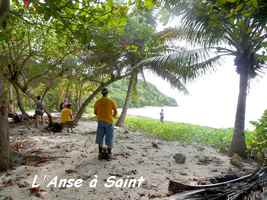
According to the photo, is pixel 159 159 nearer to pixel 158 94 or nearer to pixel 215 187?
pixel 215 187

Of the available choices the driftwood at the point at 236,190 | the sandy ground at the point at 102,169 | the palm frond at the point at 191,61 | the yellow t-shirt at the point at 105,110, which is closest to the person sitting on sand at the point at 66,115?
the sandy ground at the point at 102,169

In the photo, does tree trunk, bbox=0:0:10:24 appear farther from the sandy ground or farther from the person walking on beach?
the person walking on beach

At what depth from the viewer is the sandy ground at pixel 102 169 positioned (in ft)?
14.6

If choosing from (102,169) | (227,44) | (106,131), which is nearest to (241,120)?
(227,44)

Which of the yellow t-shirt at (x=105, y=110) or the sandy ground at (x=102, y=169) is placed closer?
the sandy ground at (x=102, y=169)

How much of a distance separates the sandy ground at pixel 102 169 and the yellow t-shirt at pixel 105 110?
3.16 feet

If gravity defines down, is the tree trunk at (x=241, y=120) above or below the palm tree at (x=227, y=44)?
below

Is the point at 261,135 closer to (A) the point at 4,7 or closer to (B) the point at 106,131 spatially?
(B) the point at 106,131

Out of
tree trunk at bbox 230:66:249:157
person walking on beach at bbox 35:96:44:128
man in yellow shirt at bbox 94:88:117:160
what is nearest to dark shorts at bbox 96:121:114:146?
man in yellow shirt at bbox 94:88:117:160

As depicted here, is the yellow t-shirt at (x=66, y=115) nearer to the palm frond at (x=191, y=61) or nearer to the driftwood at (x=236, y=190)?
the palm frond at (x=191, y=61)

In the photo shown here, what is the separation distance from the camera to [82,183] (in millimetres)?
4887

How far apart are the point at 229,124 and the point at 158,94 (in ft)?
51.0

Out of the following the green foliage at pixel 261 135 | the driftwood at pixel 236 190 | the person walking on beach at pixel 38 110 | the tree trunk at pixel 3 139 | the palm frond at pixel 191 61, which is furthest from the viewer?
the person walking on beach at pixel 38 110

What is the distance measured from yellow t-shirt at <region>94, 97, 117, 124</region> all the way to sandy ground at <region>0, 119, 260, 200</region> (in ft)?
3.16
